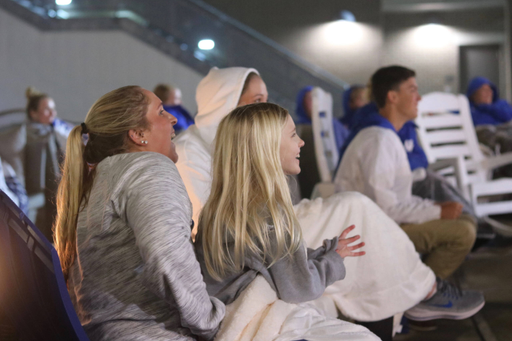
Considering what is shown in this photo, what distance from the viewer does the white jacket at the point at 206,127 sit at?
1848 millimetres

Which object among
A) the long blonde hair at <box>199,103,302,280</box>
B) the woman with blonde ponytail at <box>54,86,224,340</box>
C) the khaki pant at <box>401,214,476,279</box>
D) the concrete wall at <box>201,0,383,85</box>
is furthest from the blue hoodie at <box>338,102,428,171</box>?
the concrete wall at <box>201,0,383,85</box>

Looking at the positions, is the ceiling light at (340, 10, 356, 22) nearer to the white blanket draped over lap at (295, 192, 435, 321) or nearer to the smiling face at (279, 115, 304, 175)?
the white blanket draped over lap at (295, 192, 435, 321)

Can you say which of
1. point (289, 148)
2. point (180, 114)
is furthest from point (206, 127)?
point (180, 114)

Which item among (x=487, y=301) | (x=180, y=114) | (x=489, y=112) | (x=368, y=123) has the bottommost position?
(x=487, y=301)

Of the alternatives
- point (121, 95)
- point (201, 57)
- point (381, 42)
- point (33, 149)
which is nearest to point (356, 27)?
point (381, 42)

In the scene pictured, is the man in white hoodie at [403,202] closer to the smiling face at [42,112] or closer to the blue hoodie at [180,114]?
the blue hoodie at [180,114]

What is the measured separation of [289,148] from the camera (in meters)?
1.31

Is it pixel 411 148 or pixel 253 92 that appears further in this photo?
pixel 411 148

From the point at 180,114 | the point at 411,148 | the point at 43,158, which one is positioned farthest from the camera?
the point at 180,114

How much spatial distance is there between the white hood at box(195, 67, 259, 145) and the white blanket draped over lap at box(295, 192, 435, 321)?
503 mm

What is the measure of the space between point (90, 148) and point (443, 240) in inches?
61.0

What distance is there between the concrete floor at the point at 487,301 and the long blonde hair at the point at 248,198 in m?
1.05

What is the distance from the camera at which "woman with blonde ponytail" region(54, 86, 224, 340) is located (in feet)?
3.16

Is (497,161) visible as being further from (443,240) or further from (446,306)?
(446,306)
